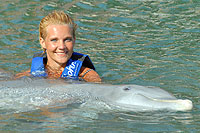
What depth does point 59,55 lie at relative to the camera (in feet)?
24.0

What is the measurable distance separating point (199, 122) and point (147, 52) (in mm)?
4630

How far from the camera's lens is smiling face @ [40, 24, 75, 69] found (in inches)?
280

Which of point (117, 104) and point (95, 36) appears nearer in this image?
point (117, 104)

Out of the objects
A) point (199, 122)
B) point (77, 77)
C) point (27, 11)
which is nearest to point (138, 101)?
point (199, 122)

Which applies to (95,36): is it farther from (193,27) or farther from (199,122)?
(199,122)

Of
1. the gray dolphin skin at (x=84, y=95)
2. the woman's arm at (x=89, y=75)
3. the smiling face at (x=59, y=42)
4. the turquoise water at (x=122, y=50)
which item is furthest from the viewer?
the woman's arm at (x=89, y=75)

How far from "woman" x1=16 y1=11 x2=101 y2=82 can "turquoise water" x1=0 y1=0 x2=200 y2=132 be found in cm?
61

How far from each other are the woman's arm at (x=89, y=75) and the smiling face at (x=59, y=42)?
19.6 inches

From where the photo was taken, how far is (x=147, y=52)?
9773 mm

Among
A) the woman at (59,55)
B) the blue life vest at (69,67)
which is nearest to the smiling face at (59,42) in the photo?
the woman at (59,55)

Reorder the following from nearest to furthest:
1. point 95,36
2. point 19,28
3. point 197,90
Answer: point 197,90, point 95,36, point 19,28

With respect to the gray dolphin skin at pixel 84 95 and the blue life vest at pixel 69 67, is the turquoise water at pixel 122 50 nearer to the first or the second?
the gray dolphin skin at pixel 84 95

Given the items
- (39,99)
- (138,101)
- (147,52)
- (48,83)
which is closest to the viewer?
(138,101)

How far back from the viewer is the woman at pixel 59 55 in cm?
715
